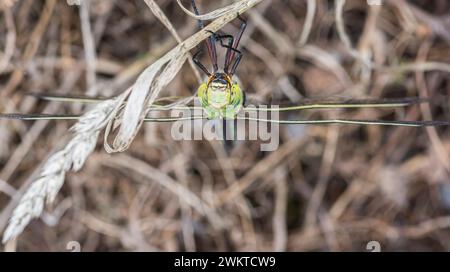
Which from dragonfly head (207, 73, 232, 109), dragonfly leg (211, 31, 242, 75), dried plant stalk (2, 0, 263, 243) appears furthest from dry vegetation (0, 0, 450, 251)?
dried plant stalk (2, 0, 263, 243)

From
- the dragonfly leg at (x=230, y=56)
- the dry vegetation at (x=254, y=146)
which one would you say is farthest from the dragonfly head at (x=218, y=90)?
the dry vegetation at (x=254, y=146)

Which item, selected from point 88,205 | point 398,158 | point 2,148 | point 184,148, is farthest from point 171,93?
point 398,158

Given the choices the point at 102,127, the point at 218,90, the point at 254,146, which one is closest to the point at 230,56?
the point at 218,90

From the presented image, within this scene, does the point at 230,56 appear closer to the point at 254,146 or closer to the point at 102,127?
the point at 102,127

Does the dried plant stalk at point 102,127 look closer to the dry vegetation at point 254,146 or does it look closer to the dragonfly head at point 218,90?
the dragonfly head at point 218,90

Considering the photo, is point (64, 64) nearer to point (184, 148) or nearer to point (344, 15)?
point (184, 148)

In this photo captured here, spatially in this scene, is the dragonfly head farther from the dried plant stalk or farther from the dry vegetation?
the dry vegetation
